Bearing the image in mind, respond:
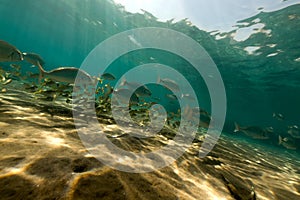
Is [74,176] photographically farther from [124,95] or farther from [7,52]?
[7,52]

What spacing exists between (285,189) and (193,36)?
19.7m

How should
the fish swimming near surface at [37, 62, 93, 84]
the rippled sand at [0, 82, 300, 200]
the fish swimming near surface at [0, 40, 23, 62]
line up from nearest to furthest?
the rippled sand at [0, 82, 300, 200], the fish swimming near surface at [0, 40, 23, 62], the fish swimming near surface at [37, 62, 93, 84]

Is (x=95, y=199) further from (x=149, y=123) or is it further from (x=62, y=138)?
(x=149, y=123)

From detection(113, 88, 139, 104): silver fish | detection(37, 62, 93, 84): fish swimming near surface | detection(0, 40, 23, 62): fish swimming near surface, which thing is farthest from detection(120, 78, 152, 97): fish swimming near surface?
detection(0, 40, 23, 62): fish swimming near surface

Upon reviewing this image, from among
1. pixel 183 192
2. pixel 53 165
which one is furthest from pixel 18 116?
pixel 183 192

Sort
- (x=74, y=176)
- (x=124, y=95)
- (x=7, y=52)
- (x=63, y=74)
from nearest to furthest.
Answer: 1. (x=74, y=176)
2. (x=7, y=52)
3. (x=63, y=74)
4. (x=124, y=95)

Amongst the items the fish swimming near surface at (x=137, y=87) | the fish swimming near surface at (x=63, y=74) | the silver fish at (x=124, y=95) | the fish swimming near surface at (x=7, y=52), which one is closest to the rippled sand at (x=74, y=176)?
the fish swimming near surface at (x=63, y=74)

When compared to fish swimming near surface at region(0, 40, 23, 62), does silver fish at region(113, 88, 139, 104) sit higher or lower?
lower

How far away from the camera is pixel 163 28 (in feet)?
67.8

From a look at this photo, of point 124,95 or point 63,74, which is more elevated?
point 63,74

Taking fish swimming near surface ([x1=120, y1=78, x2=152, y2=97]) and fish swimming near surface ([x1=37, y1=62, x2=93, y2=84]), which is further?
fish swimming near surface ([x1=120, y1=78, x2=152, y2=97])

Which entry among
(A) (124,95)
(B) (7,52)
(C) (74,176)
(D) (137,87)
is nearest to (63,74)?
(B) (7,52)

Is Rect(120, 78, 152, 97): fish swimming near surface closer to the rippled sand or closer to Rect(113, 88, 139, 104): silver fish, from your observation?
Rect(113, 88, 139, 104): silver fish

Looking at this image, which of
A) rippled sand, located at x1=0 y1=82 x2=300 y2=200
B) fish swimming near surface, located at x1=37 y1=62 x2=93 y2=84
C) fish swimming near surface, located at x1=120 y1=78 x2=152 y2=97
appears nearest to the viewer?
rippled sand, located at x1=0 y1=82 x2=300 y2=200
